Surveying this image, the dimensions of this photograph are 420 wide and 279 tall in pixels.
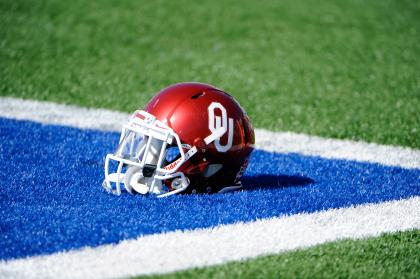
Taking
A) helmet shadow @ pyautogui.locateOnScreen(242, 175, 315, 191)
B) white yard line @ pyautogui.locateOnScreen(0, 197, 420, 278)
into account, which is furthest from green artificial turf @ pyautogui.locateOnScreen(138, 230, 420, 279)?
helmet shadow @ pyautogui.locateOnScreen(242, 175, 315, 191)

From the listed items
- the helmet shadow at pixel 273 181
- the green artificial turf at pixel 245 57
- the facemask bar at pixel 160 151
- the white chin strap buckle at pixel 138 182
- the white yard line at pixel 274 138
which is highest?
the facemask bar at pixel 160 151

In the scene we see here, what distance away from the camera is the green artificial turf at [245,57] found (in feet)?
23.6

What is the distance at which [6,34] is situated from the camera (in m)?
9.76

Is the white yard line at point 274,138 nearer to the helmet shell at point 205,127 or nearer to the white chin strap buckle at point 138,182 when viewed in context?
the helmet shell at point 205,127

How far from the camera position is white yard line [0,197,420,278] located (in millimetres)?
3404

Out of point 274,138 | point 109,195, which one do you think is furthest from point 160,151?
point 274,138

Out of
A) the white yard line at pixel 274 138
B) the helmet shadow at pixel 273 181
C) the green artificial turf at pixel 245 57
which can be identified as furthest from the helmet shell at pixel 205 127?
the green artificial turf at pixel 245 57

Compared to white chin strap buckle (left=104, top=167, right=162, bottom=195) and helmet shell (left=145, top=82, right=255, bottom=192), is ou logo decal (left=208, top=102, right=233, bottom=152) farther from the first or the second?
white chin strap buckle (left=104, top=167, right=162, bottom=195)

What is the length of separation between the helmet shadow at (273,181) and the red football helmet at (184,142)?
1.28 feet

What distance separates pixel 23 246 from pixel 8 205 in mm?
666

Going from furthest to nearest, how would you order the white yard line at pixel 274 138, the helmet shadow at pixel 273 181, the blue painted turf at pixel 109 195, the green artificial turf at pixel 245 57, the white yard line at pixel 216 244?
the green artificial turf at pixel 245 57 → the white yard line at pixel 274 138 → the helmet shadow at pixel 273 181 → the blue painted turf at pixel 109 195 → the white yard line at pixel 216 244

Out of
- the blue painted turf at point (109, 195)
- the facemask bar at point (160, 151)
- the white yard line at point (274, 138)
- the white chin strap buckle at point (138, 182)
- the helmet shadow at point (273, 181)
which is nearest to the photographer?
the blue painted turf at point (109, 195)

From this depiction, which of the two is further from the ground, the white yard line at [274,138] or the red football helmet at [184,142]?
the red football helmet at [184,142]

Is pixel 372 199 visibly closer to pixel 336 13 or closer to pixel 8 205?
pixel 8 205
